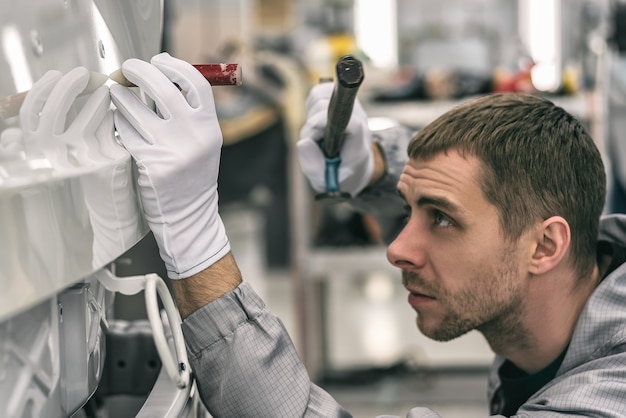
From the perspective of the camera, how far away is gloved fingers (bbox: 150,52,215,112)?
912mm

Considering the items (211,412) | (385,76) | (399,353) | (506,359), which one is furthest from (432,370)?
(211,412)

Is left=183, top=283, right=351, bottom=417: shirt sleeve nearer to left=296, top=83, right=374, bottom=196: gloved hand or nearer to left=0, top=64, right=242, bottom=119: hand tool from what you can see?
left=0, top=64, right=242, bottom=119: hand tool

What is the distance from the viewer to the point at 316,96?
1.43 m

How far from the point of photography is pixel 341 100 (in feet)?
3.75

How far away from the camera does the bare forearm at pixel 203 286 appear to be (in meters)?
0.96

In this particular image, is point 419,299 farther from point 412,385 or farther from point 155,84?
point 412,385

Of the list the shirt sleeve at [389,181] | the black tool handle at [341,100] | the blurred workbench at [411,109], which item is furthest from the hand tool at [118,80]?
the blurred workbench at [411,109]

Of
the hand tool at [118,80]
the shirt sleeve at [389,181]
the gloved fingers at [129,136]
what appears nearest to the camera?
the hand tool at [118,80]

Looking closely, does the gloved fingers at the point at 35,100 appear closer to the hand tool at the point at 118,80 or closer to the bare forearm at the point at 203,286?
the hand tool at the point at 118,80

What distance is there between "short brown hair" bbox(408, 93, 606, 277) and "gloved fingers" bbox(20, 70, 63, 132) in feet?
2.19

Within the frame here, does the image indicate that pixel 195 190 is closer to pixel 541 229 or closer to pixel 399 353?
pixel 541 229

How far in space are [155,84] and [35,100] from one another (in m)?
0.21

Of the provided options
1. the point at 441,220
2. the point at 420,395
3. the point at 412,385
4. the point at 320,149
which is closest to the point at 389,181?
the point at 320,149

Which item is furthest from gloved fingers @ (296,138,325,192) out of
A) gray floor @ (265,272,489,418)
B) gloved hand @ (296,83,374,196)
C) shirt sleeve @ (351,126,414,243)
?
gray floor @ (265,272,489,418)
